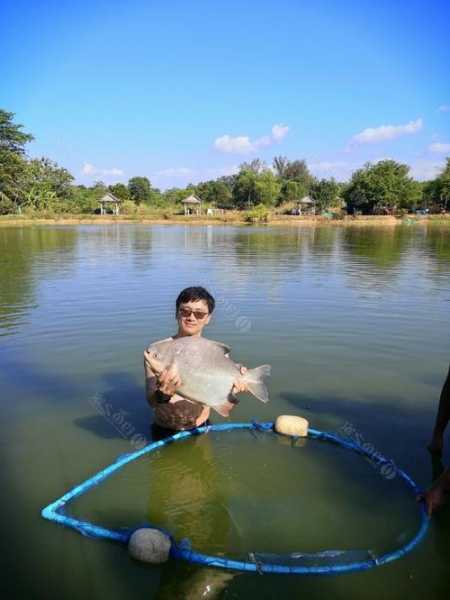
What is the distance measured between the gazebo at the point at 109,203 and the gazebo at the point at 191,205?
40.6 ft

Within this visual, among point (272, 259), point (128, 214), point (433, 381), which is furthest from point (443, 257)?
point (128, 214)

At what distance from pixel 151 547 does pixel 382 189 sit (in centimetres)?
8366

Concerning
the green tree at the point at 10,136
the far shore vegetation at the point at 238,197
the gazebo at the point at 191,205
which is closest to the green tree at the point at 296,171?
the far shore vegetation at the point at 238,197

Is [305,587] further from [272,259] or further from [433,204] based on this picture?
[433,204]

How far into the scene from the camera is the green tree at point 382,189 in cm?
7956

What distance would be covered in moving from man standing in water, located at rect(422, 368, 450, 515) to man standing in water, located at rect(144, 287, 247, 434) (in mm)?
1943

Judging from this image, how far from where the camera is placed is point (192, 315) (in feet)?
15.3

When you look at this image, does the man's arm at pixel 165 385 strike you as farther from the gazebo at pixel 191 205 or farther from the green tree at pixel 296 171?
the green tree at pixel 296 171

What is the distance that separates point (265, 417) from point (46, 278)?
13984mm

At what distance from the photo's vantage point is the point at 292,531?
12.9 feet

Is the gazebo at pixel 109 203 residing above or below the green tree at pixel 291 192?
below

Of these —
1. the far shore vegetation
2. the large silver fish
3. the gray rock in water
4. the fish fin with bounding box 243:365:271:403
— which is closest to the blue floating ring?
the gray rock in water

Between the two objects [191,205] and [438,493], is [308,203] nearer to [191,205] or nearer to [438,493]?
[191,205]

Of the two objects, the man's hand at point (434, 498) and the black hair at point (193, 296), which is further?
the black hair at point (193, 296)
